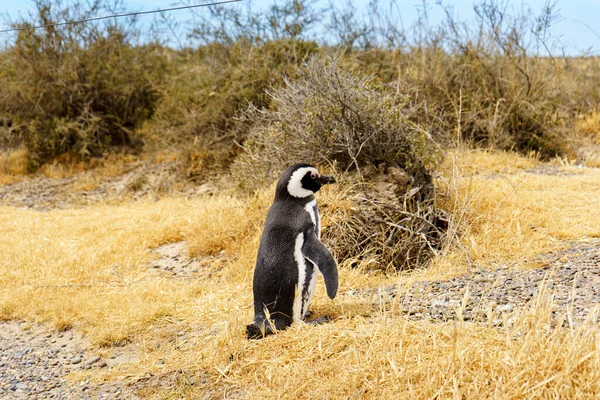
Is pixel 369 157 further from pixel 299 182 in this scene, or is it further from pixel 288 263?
pixel 288 263

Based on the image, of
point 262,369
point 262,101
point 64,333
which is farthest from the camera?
point 262,101

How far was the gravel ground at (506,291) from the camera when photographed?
147 inches

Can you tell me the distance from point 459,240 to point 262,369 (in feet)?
9.42

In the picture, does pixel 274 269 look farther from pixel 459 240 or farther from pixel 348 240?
pixel 459 240

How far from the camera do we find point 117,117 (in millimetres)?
12695

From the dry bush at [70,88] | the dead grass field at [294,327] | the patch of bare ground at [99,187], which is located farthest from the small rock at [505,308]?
the dry bush at [70,88]

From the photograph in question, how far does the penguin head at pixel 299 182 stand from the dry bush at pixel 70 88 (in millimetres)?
8936

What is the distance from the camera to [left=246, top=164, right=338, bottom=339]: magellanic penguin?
3.70 meters

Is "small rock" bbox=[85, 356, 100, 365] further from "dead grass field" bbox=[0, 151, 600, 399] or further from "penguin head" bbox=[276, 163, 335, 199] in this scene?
"penguin head" bbox=[276, 163, 335, 199]

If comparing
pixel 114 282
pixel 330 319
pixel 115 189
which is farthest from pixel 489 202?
pixel 115 189

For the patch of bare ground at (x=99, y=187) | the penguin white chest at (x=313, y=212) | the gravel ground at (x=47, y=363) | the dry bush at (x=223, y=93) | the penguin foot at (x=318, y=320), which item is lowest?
the gravel ground at (x=47, y=363)

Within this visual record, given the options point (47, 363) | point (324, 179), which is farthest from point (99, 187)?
point (324, 179)

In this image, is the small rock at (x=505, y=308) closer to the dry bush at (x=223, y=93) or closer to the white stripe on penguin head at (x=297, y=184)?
the white stripe on penguin head at (x=297, y=184)

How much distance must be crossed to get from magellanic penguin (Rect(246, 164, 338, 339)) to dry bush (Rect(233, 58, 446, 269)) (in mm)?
1630
